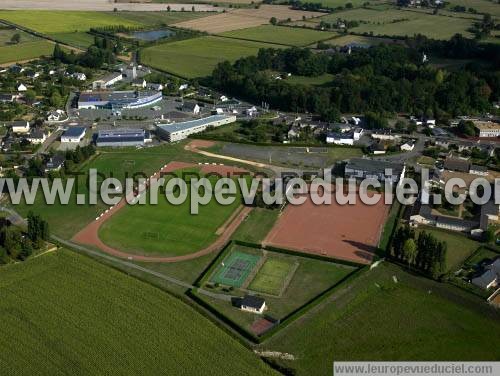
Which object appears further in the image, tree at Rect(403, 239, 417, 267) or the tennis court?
tree at Rect(403, 239, 417, 267)

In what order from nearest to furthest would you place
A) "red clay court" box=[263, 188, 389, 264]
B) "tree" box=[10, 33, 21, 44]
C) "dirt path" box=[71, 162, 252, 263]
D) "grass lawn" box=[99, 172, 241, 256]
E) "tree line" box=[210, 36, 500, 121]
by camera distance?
"dirt path" box=[71, 162, 252, 263]
"red clay court" box=[263, 188, 389, 264]
"grass lawn" box=[99, 172, 241, 256]
"tree line" box=[210, 36, 500, 121]
"tree" box=[10, 33, 21, 44]

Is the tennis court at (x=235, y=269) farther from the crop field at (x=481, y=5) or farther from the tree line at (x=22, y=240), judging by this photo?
the crop field at (x=481, y=5)

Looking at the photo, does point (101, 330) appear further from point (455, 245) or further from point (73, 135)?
point (73, 135)

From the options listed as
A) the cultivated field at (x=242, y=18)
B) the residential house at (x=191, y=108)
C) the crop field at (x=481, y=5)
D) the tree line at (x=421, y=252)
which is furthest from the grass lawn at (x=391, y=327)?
the crop field at (x=481, y=5)

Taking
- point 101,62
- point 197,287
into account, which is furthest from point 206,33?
point 197,287

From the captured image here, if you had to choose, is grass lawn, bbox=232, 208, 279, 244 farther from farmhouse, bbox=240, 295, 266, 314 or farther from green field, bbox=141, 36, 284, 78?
green field, bbox=141, 36, 284, 78

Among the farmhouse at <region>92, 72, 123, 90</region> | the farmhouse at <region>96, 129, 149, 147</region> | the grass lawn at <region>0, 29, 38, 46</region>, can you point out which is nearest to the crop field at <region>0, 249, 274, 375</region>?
the farmhouse at <region>96, 129, 149, 147</region>

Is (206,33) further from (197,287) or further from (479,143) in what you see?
(197,287)
